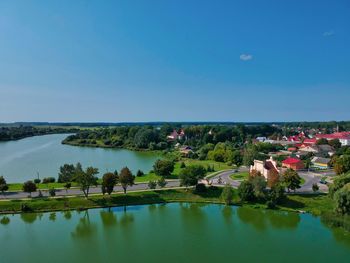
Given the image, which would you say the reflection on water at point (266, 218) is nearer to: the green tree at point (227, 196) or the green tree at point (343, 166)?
the green tree at point (227, 196)

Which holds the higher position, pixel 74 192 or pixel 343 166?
pixel 343 166

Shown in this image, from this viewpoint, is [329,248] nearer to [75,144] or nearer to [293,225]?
[293,225]

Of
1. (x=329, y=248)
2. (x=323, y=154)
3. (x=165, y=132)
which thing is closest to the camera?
(x=329, y=248)

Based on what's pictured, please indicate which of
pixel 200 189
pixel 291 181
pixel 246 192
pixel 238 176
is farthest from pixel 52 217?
pixel 238 176

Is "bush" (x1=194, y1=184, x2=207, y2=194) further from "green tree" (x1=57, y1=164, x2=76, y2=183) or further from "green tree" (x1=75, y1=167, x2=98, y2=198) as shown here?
"green tree" (x1=57, y1=164, x2=76, y2=183)

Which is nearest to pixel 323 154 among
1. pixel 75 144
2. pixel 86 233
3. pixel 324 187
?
pixel 324 187

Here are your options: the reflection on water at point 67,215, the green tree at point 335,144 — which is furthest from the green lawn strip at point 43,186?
the green tree at point 335,144

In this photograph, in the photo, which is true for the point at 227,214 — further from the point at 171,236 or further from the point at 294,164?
the point at 294,164
